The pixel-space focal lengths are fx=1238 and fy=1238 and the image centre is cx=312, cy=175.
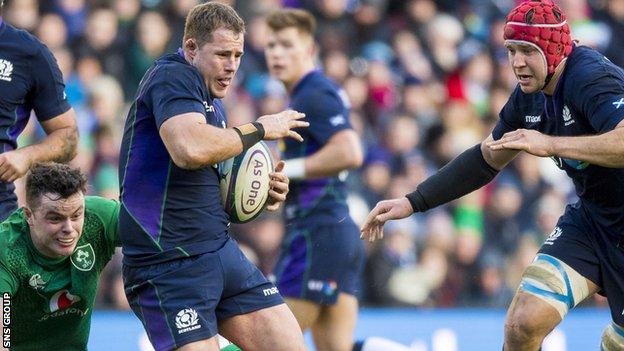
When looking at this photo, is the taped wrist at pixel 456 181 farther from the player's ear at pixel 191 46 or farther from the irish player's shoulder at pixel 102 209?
the irish player's shoulder at pixel 102 209

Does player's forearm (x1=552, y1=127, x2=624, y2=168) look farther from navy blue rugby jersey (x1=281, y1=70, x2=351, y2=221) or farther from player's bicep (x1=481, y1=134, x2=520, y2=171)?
navy blue rugby jersey (x1=281, y1=70, x2=351, y2=221)

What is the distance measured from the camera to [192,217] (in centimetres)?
619

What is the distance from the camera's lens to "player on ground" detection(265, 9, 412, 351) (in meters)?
8.44

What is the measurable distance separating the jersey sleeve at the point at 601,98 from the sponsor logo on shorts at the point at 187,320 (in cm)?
221

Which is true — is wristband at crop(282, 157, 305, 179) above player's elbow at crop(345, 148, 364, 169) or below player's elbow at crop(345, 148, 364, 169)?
below

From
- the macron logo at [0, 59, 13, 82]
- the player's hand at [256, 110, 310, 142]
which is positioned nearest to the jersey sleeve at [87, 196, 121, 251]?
the macron logo at [0, 59, 13, 82]

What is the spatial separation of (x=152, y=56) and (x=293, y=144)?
174 inches

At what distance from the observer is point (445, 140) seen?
42.9ft

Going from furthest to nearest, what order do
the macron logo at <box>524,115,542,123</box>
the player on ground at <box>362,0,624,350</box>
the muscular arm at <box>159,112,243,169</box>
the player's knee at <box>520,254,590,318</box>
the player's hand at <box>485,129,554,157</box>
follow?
the macron logo at <box>524,115,542,123</box> < the player's knee at <box>520,254,590,318</box> < the player on ground at <box>362,0,624,350</box> < the player's hand at <box>485,129,554,157</box> < the muscular arm at <box>159,112,243,169</box>

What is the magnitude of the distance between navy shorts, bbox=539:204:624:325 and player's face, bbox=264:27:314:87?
2.75 m

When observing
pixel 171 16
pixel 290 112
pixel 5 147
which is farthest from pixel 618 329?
pixel 171 16

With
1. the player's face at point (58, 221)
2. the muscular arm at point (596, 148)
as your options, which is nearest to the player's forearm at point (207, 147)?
the player's face at point (58, 221)

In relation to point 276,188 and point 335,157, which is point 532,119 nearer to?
point 276,188

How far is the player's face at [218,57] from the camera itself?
6223mm
